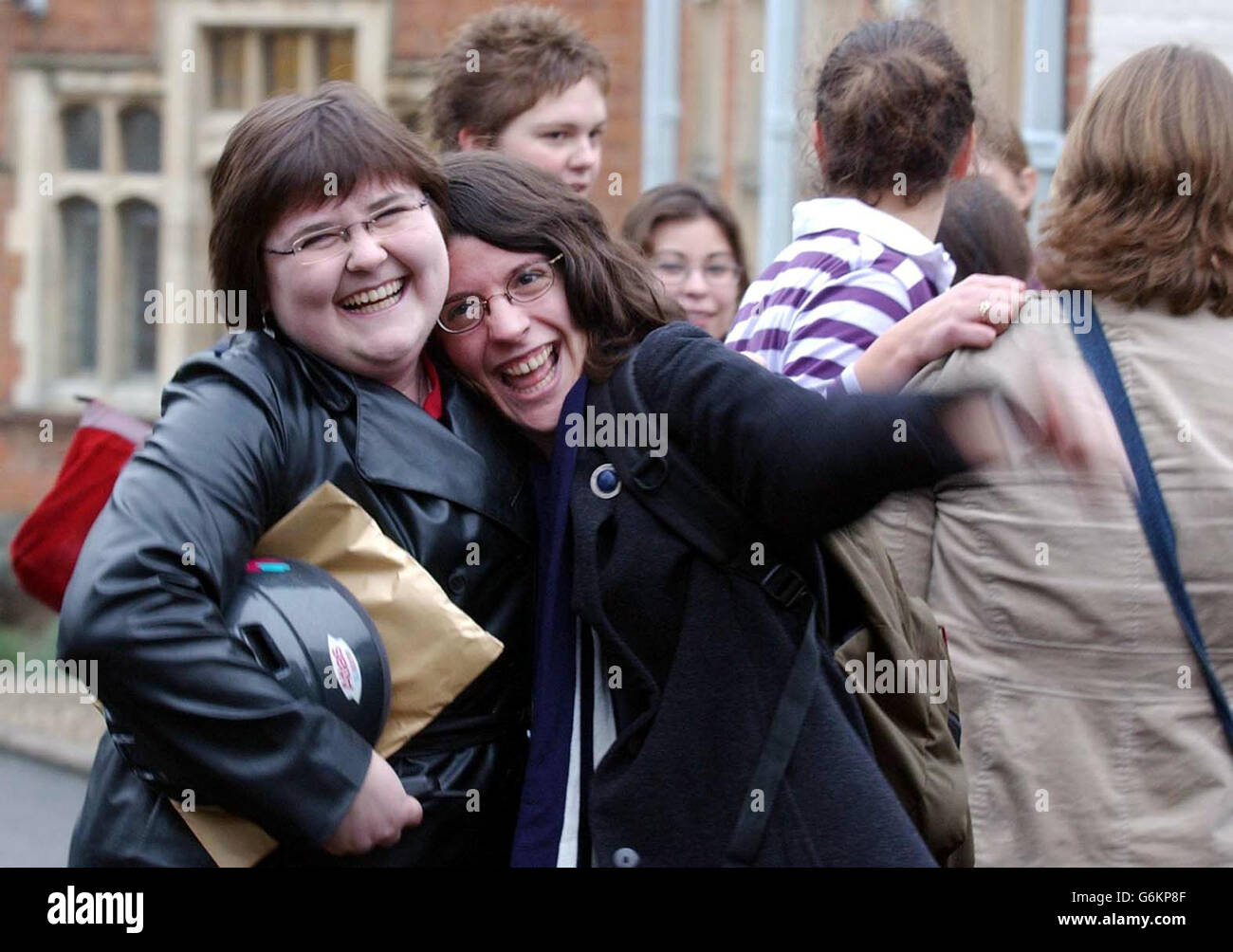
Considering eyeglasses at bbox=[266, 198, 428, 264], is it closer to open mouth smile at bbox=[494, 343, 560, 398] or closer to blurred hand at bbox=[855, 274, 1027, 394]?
open mouth smile at bbox=[494, 343, 560, 398]

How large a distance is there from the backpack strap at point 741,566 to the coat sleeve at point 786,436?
1.0 inches

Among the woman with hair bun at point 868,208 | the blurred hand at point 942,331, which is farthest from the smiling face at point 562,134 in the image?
the blurred hand at point 942,331

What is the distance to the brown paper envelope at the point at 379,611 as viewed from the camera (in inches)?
94.5

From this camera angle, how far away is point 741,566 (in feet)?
7.50

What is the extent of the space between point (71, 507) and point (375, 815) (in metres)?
1.14

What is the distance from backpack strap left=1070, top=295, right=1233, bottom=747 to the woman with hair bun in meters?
0.53

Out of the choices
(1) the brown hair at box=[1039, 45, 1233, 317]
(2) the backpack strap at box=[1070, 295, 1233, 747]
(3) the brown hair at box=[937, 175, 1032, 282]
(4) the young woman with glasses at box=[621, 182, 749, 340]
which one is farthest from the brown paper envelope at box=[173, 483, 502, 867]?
(4) the young woman with glasses at box=[621, 182, 749, 340]

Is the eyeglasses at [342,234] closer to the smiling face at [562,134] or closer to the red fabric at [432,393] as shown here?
the red fabric at [432,393]

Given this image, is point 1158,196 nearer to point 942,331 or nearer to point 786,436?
point 942,331

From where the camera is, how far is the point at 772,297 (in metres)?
3.12

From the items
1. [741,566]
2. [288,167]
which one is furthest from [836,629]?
[288,167]

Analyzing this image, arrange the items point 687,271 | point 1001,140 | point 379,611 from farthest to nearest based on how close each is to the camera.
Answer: point 687,271
point 1001,140
point 379,611
